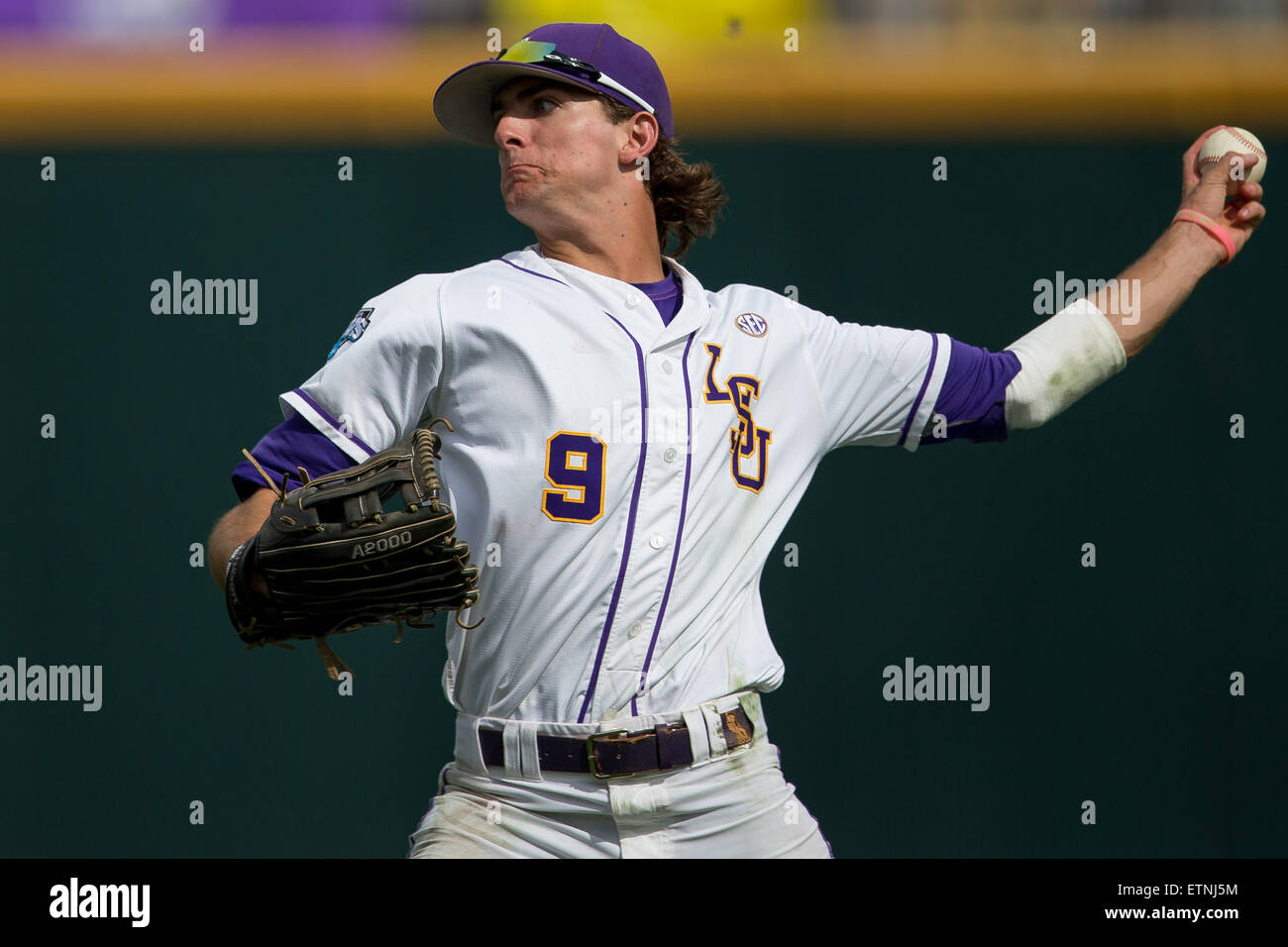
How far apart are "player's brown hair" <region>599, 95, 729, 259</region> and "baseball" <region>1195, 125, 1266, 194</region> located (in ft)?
2.98

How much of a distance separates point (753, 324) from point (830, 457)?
1408 mm

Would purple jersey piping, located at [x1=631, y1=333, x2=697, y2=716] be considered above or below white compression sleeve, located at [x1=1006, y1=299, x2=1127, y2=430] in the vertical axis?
below

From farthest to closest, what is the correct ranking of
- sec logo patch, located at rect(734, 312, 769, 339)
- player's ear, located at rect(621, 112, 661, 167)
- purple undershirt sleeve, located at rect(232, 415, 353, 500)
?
player's ear, located at rect(621, 112, 661, 167), sec logo patch, located at rect(734, 312, 769, 339), purple undershirt sleeve, located at rect(232, 415, 353, 500)

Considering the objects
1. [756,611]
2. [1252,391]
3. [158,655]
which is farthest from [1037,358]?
[158,655]

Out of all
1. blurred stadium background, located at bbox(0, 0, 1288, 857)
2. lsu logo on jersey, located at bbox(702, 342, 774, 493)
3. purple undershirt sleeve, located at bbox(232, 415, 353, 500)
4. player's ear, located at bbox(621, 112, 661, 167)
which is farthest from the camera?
blurred stadium background, located at bbox(0, 0, 1288, 857)

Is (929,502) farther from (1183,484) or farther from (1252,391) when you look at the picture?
(1252,391)

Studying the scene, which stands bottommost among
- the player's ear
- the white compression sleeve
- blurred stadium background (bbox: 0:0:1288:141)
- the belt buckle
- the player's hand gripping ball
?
the belt buckle

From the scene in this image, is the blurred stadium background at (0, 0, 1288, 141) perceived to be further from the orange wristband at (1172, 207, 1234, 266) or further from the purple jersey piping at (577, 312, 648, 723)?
the purple jersey piping at (577, 312, 648, 723)

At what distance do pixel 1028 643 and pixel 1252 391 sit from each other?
89cm

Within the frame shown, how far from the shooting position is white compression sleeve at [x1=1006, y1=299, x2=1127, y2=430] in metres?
2.48

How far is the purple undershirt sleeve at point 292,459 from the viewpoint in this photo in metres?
2.11

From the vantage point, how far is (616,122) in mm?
2496

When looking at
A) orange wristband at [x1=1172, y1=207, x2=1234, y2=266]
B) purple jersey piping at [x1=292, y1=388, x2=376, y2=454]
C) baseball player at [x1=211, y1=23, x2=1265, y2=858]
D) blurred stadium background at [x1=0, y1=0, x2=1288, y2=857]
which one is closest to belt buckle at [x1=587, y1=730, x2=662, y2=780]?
baseball player at [x1=211, y1=23, x2=1265, y2=858]

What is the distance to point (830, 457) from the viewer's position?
12.4ft
